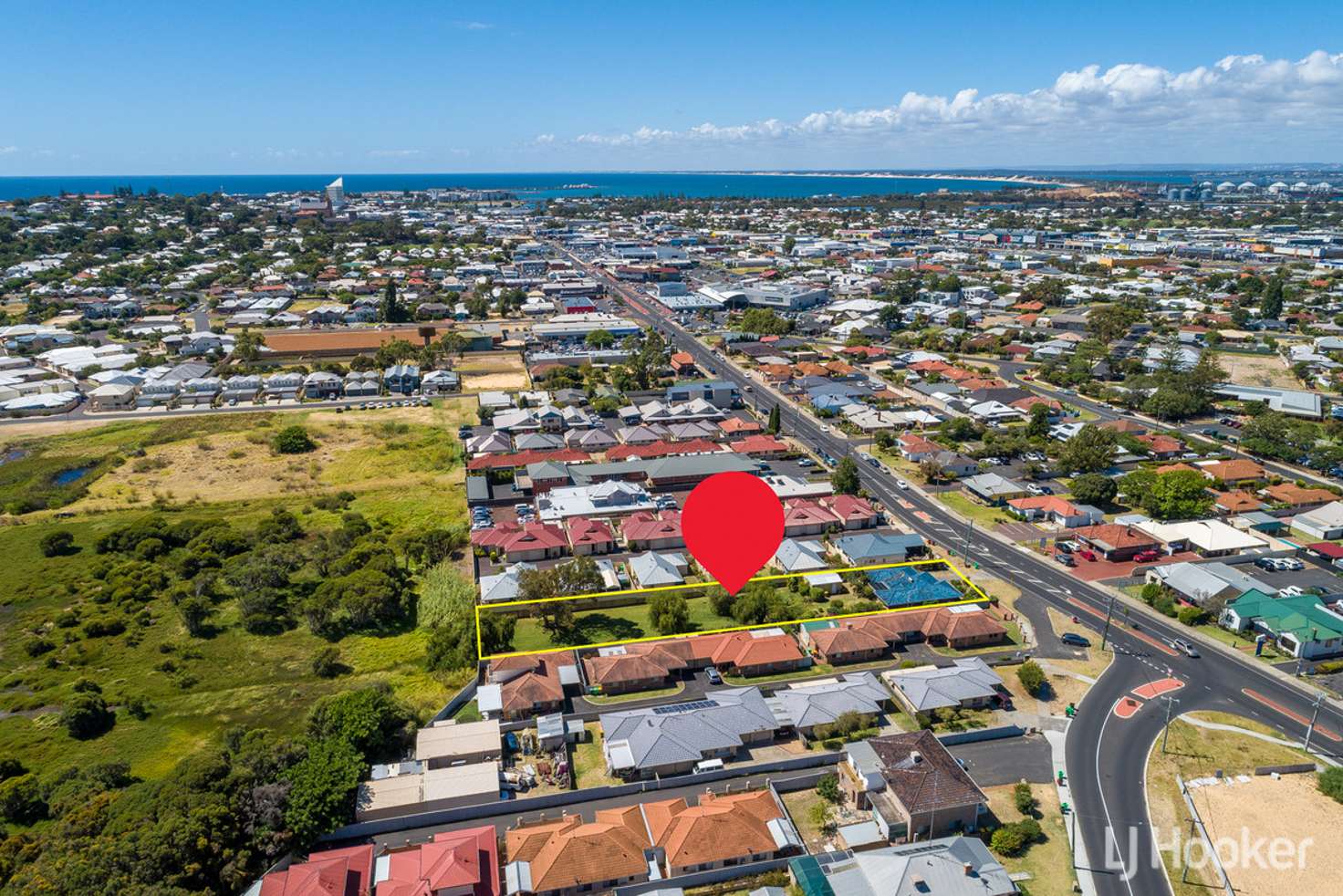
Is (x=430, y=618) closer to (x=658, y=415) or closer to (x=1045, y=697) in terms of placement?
(x=1045, y=697)

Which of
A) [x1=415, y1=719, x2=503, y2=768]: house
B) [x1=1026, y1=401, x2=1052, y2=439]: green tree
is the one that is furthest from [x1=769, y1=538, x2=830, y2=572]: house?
[x1=1026, y1=401, x2=1052, y2=439]: green tree

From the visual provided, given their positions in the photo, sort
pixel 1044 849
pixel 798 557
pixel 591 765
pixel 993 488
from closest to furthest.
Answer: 1. pixel 1044 849
2. pixel 591 765
3. pixel 798 557
4. pixel 993 488

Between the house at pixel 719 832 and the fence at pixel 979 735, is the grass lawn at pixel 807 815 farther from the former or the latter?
the fence at pixel 979 735

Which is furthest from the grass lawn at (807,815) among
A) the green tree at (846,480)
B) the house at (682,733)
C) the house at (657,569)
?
the green tree at (846,480)

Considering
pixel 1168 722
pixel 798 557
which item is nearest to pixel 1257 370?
pixel 798 557

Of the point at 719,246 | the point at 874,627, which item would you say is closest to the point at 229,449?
the point at 874,627

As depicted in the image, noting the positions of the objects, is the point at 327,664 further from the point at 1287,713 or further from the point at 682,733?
the point at 1287,713
